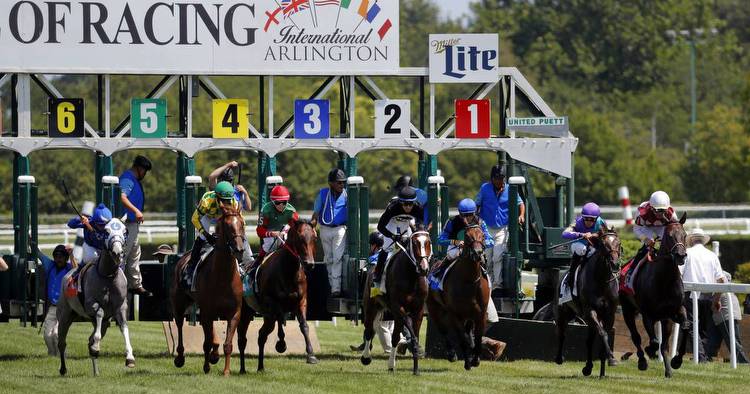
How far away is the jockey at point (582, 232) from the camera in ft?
55.7

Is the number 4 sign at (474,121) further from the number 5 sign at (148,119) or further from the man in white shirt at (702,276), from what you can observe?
the number 5 sign at (148,119)

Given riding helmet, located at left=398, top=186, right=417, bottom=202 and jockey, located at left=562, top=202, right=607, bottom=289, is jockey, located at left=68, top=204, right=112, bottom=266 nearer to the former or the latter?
riding helmet, located at left=398, top=186, right=417, bottom=202

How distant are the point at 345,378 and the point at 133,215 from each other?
358 centimetres

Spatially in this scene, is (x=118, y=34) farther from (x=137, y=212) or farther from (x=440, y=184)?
(x=440, y=184)

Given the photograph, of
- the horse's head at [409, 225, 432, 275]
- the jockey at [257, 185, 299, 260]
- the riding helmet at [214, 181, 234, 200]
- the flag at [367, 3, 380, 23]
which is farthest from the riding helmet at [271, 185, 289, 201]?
the flag at [367, 3, 380, 23]

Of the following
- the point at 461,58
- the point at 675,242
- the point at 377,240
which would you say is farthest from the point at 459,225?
the point at 461,58

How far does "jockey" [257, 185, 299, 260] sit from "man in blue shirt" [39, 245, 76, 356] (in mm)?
2182

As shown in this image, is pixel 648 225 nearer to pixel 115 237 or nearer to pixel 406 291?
pixel 406 291

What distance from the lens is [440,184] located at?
731 inches

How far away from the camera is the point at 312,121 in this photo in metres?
19.2

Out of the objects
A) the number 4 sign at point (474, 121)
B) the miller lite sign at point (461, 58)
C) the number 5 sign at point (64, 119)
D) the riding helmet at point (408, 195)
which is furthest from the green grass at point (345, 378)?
the miller lite sign at point (461, 58)

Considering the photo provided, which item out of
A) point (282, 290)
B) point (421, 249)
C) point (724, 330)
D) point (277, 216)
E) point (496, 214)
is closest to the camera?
point (421, 249)

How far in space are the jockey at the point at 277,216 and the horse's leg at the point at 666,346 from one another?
3482 mm

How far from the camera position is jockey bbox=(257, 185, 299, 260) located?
55.0 feet
